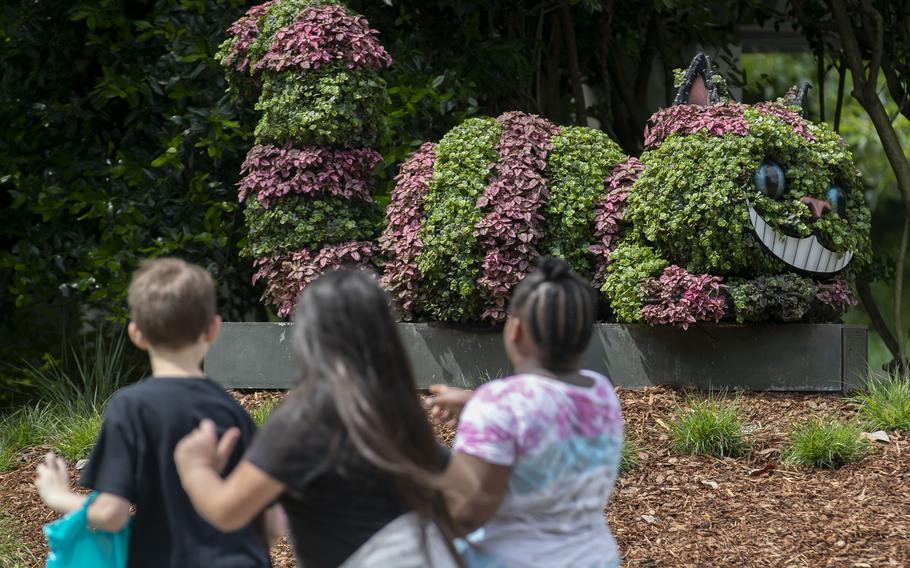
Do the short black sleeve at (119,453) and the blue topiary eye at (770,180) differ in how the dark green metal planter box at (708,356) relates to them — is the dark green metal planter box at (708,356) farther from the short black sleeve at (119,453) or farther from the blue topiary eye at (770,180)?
the short black sleeve at (119,453)

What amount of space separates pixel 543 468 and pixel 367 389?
419 mm

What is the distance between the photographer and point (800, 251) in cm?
624

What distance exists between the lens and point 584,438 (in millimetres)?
2422

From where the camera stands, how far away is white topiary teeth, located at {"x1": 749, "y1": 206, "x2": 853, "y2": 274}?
20.2 feet

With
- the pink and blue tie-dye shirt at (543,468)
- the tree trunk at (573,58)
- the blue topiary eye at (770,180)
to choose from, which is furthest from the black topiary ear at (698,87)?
the pink and blue tie-dye shirt at (543,468)

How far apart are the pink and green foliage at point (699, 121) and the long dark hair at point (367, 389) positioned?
14.3 ft

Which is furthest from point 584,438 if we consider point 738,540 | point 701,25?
point 701,25

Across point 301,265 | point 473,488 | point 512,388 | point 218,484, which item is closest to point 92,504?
point 218,484

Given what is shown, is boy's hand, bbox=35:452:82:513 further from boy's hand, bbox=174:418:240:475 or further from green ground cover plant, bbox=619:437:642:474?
green ground cover plant, bbox=619:437:642:474

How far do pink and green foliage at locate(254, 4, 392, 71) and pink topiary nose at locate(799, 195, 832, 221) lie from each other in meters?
2.52

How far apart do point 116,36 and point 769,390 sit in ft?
17.2

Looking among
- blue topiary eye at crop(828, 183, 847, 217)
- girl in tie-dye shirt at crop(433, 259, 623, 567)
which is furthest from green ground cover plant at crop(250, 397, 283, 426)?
girl in tie-dye shirt at crop(433, 259, 623, 567)

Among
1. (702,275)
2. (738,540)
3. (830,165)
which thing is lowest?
(738,540)

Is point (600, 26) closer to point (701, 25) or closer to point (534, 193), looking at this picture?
point (701, 25)
